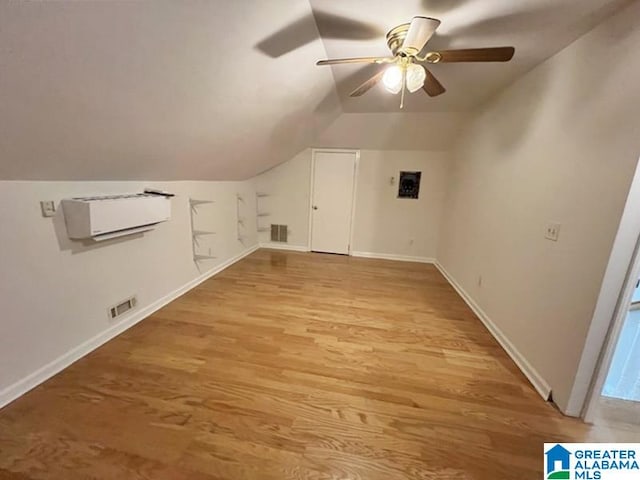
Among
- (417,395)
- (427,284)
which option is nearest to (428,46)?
(417,395)

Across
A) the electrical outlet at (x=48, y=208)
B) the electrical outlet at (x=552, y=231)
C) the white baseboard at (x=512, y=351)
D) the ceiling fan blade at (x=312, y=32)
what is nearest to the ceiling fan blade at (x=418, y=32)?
the ceiling fan blade at (x=312, y=32)

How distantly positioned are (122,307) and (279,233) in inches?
119

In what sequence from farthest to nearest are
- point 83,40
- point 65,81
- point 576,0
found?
point 576,0
point 65,81
point 83,40

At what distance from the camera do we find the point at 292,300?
3.01m

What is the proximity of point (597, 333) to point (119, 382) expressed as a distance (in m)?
2.86

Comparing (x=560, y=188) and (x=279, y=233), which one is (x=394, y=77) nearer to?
(x=560, y=188)

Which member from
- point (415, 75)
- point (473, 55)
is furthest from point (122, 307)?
point (473, 55)

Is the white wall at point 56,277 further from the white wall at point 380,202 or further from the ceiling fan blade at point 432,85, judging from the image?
the ceiling fan blade at point 432,85

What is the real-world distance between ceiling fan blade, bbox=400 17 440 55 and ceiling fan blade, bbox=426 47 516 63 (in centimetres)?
11

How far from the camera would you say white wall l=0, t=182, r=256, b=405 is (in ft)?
5.10

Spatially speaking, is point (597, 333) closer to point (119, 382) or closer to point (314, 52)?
point (314, 52)

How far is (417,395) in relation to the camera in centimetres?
175

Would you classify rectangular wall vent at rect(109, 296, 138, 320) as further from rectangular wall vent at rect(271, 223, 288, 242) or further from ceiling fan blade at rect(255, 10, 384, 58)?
rectangular wall vent at rect(271, 223, 288, 242)

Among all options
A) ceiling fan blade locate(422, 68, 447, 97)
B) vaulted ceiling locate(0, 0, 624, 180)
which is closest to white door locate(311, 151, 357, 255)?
vaulted ceiling locate(0, 0, 624, 180)
